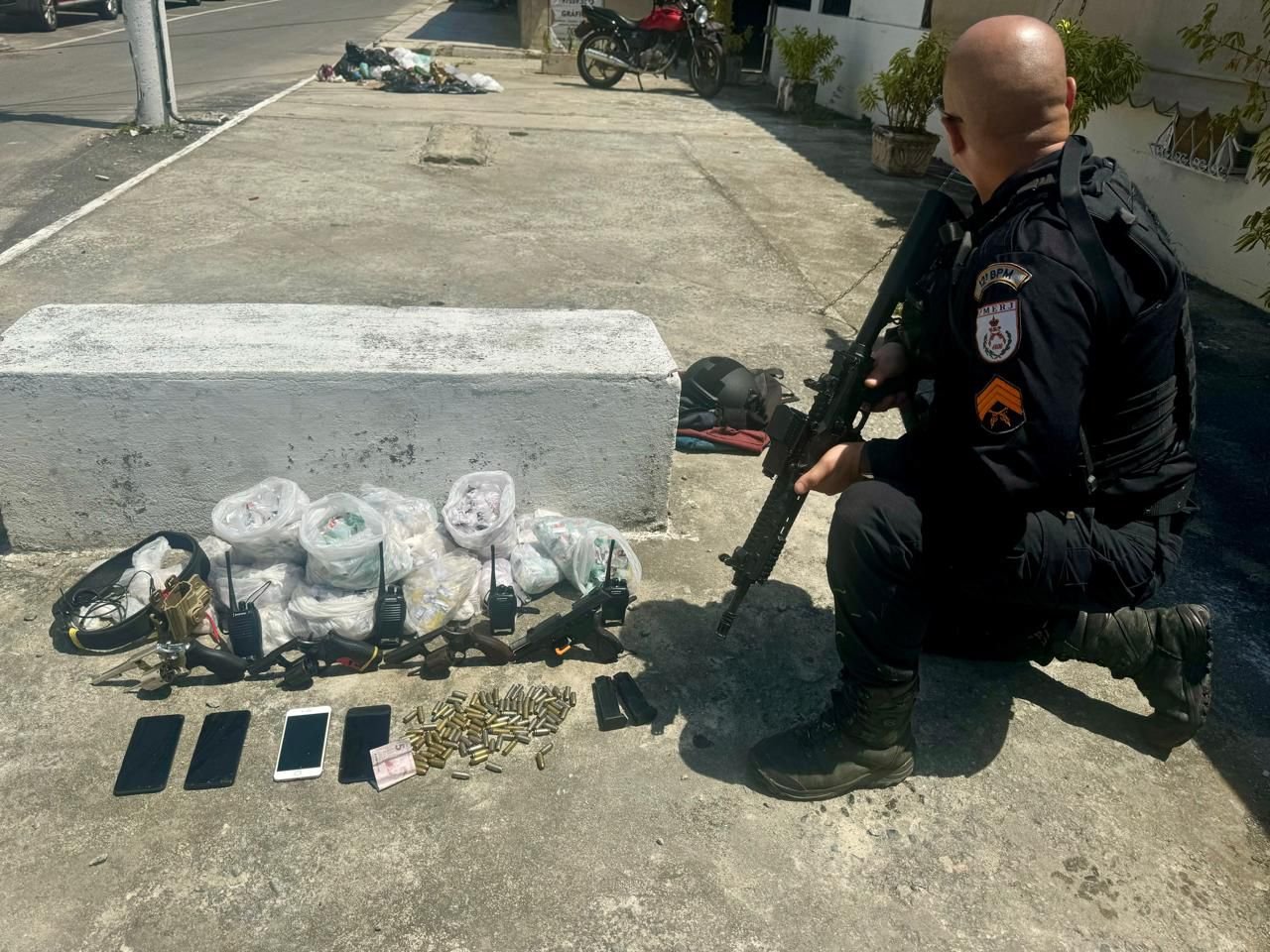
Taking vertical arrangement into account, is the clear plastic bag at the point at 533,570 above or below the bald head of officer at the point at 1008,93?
below

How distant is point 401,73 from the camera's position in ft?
42.4

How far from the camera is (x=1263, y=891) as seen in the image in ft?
6.86

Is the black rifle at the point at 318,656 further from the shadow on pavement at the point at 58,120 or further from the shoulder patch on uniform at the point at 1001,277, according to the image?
the shadow on pavement at the point at 58,120

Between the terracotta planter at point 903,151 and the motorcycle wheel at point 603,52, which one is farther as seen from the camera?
the motorcycle wheel at point 603,52

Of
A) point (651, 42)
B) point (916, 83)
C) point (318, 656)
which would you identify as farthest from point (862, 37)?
point (318, 656)

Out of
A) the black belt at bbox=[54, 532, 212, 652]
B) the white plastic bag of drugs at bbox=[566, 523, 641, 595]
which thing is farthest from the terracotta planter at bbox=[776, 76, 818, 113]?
the black belt at bbox=[54, 532, 212, 652]

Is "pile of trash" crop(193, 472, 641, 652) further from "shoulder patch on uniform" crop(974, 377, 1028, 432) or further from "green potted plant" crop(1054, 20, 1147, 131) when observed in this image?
→ "green potted plant" crop(1054, 20, 1147, 131)

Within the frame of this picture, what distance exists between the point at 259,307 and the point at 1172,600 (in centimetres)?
337

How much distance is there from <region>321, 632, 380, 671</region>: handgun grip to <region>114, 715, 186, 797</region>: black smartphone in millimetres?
393

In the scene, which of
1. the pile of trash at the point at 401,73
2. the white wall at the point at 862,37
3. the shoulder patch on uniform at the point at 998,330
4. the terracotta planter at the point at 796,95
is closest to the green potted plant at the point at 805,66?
the terracotta planter at the point at 796,95

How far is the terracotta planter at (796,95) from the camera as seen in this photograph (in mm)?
12734

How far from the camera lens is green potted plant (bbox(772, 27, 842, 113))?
40.2 feet

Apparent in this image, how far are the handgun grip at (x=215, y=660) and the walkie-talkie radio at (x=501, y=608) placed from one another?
696 millimetres

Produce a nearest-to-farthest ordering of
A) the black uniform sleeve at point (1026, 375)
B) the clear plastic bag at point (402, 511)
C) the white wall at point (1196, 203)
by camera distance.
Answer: the black uniform sleeve at point (1026, 375) < the clear plastic bag at point (402, 511) < the white wall at point (1196, 203)
